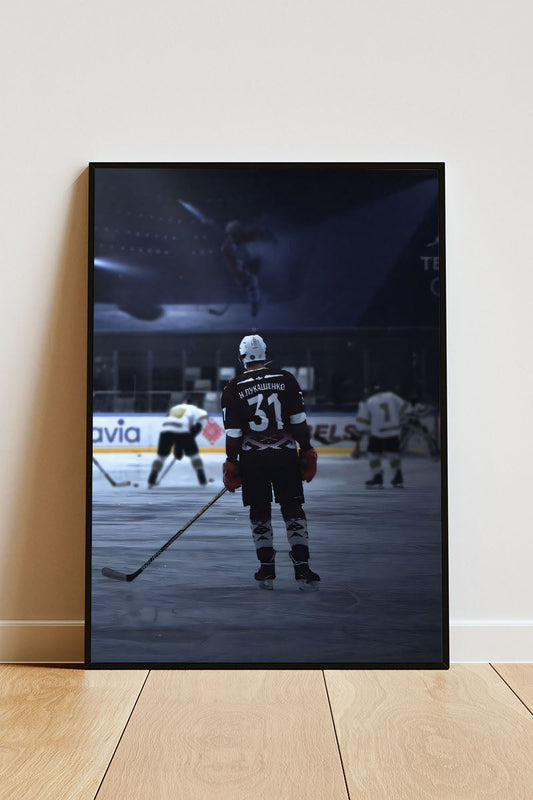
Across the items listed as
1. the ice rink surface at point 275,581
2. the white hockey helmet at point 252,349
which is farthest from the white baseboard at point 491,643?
the white hockey helmet at point 252,349

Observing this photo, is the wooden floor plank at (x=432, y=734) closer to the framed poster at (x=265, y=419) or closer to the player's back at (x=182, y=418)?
the framed poster at (x=265, y=419)

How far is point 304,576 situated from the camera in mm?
2623

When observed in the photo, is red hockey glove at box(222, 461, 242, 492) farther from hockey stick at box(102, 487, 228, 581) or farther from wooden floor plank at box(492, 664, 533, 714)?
wooden floor plank at box(492, 664, 533, 714)

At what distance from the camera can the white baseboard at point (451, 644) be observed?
8.86ft

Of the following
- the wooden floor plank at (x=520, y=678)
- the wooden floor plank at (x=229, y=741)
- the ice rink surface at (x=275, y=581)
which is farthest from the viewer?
the ice rink surface at (x=275, y=581)

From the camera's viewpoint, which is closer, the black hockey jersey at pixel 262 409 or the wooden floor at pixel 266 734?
the wooden floor at pixel 266 734

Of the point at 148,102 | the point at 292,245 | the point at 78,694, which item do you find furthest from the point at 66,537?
the point at 148,102

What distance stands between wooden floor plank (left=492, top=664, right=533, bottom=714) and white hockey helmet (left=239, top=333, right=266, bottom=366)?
1290mm

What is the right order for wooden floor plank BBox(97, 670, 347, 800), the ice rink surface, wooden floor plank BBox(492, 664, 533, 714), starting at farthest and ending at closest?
the ice rink surface
wooden floor plank BBox(492, 664, 533, 714)
wooden floor plank BBox(97, 670, 347, 800)

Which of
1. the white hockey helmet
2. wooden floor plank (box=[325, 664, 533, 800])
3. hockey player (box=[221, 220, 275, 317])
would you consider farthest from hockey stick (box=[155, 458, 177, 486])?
wooden floor plank (box=[325, 664, 533, 800])

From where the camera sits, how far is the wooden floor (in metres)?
1.82

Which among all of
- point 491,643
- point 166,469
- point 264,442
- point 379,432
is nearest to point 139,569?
point 166,469

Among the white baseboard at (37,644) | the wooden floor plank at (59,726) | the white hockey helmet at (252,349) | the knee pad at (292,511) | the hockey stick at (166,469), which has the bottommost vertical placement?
the wooden floor plank at (59,726)

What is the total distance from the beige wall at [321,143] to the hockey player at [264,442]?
0.52m
